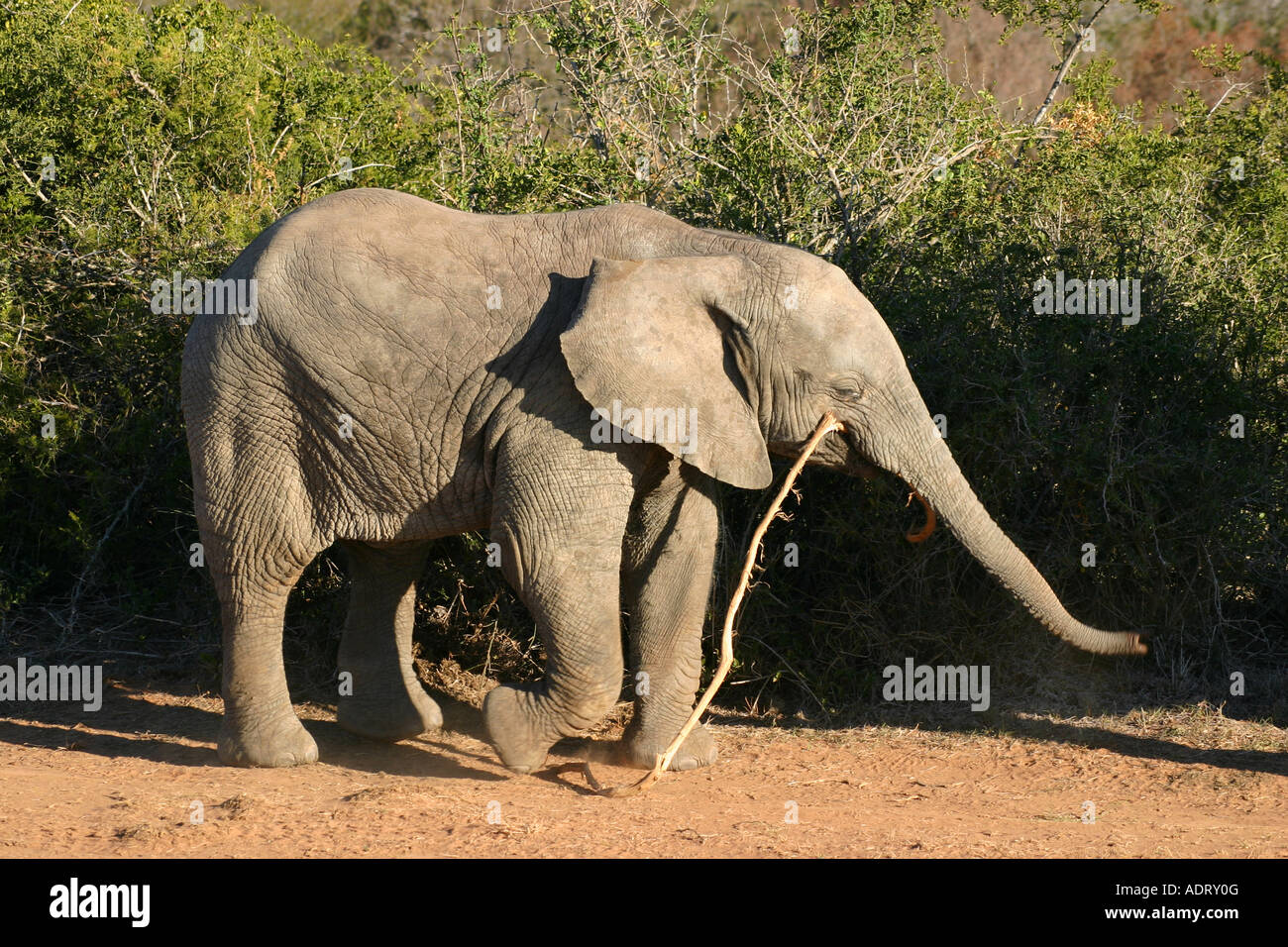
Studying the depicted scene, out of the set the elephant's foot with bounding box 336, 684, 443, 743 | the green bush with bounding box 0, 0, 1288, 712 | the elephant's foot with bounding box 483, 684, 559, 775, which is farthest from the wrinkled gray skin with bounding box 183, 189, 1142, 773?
the green bush with bounding box 0, 0, 1288, 712

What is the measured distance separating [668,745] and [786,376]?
197 centimetres

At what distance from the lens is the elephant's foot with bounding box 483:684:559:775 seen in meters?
6.70

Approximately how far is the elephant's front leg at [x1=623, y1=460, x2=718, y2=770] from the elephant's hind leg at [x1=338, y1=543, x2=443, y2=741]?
4.14 ft

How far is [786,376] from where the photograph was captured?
6695 millimetres

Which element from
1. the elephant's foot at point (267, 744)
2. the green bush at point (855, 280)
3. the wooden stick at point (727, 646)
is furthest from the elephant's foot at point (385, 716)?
the wooden stick at point (727, 646)

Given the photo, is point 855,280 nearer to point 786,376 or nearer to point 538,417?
point 786,376

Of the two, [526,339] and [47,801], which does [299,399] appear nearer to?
[526,339]

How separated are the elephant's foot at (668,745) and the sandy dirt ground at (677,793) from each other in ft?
0.29

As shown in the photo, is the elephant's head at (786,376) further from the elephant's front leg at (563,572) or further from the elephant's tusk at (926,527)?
the elephant's front leg at (563,572)

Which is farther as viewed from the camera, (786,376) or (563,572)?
(786,376)

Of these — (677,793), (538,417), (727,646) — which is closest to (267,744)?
(677,793)

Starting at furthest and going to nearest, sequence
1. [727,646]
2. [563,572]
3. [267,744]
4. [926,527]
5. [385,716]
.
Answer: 1. [385,716]
2. [267,744]
3. [926,527]
4. [727,646]
5. [563,572]

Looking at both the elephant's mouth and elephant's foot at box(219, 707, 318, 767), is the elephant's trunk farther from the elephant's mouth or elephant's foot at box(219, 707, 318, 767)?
elephant's foot at box(219, 707, 318, 767)

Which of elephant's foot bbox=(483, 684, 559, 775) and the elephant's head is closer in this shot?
the elephant's head
